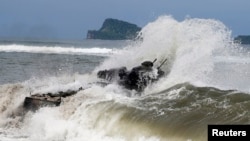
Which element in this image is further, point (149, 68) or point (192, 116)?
point (149, 68)

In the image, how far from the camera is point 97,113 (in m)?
14.4

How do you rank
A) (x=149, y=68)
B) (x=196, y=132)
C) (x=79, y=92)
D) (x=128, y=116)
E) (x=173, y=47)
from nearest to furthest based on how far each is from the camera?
(x=196, y=132), (x=128, y=116), (x=79, y=92), (x=149, y=68), (x=173, y=47)

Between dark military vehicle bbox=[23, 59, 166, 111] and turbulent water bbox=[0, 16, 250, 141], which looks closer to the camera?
turbulent water bbox=[0, 16, 250, 141]

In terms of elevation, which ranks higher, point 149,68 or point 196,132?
point 149,68

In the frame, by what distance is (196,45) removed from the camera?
22.1 metres

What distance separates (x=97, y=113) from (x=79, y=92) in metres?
2.54

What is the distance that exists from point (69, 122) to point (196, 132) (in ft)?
13.3

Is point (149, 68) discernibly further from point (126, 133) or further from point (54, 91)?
point (126, 133)

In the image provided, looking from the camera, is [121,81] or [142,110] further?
[121,81]

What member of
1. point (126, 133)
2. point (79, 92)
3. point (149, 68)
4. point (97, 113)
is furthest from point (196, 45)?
point (126, 133)

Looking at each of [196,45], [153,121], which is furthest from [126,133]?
[196,45]

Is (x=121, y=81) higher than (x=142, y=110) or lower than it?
higher

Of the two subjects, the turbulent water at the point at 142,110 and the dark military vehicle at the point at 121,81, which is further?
the dark military vehicle at the point at 121,81

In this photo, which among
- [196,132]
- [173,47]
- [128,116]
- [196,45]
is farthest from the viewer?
[173,47]
